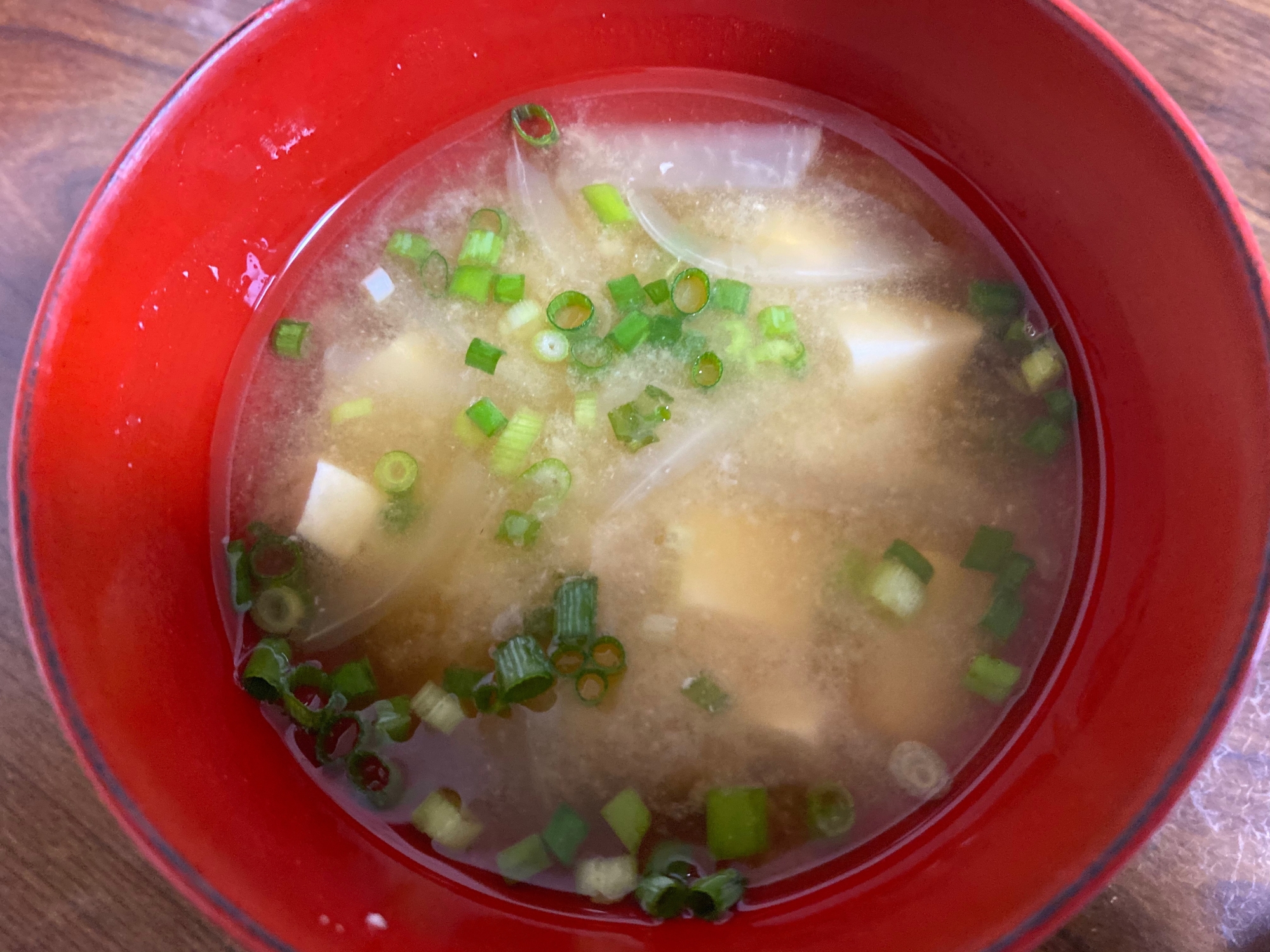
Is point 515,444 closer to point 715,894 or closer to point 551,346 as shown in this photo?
point 551,346

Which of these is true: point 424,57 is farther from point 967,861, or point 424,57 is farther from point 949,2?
point 967,861

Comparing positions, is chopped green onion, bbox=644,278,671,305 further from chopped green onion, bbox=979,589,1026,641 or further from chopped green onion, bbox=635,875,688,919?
chopped green onion, bbox=635,875,688,919

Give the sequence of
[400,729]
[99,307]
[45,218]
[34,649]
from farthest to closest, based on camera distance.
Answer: [45,218] < [400,729] < [99,307] < [34,649]

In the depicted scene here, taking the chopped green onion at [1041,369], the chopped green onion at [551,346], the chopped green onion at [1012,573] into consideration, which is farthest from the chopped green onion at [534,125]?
the chopped green onion at [1012,573]

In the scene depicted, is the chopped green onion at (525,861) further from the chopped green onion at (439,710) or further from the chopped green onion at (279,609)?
the chopped green onion at (279,609)

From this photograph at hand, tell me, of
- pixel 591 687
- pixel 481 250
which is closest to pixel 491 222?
pixel 481 250

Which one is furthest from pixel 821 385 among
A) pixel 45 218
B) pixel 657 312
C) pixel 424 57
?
pixel 45 218
